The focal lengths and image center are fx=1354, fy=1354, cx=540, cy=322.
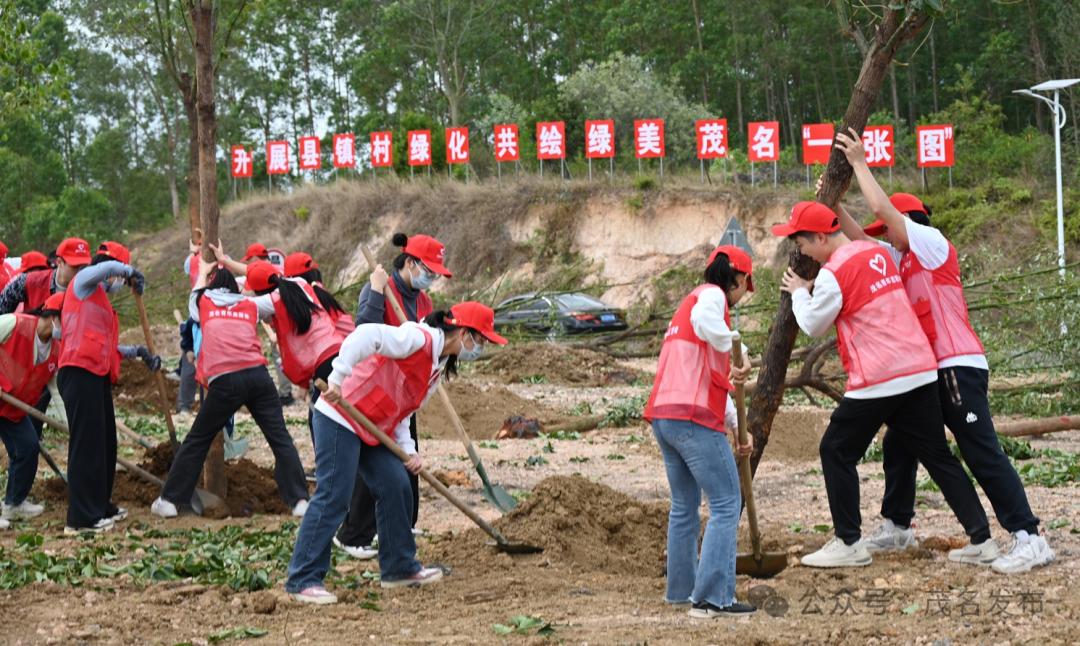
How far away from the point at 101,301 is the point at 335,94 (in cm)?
4706

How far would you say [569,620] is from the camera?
5469 millimetres

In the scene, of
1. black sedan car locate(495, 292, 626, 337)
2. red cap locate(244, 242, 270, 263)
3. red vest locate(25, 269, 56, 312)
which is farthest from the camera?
black sedan car locate(495, 292, 626, 337)

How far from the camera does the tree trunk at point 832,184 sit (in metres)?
6.61

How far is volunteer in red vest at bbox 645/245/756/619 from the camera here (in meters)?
5.51

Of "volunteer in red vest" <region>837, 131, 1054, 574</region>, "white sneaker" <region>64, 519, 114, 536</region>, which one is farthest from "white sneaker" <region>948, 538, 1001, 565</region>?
"white sneaker" <region>64, 519, 114, 536</region>

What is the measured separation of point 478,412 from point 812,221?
8214 mm

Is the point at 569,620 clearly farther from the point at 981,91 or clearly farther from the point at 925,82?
the point at 925,82

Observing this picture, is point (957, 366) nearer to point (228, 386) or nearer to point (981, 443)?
point (981, 443)

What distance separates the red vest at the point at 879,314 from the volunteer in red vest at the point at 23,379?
486 centimetres

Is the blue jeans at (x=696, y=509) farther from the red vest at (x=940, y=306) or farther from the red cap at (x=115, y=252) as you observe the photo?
the red cap at (x=115, y=252)

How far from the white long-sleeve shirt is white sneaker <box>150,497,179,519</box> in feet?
9.34

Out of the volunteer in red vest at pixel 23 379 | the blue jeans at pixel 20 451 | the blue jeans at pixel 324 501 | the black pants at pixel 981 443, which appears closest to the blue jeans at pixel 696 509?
the black pants at pixel 981 443

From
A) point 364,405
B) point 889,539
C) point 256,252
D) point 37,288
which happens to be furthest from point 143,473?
point 889,539

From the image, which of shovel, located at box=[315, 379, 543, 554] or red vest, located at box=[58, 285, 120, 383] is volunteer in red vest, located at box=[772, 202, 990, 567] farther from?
red vest, located at box=[58, 285, 120, 383]
